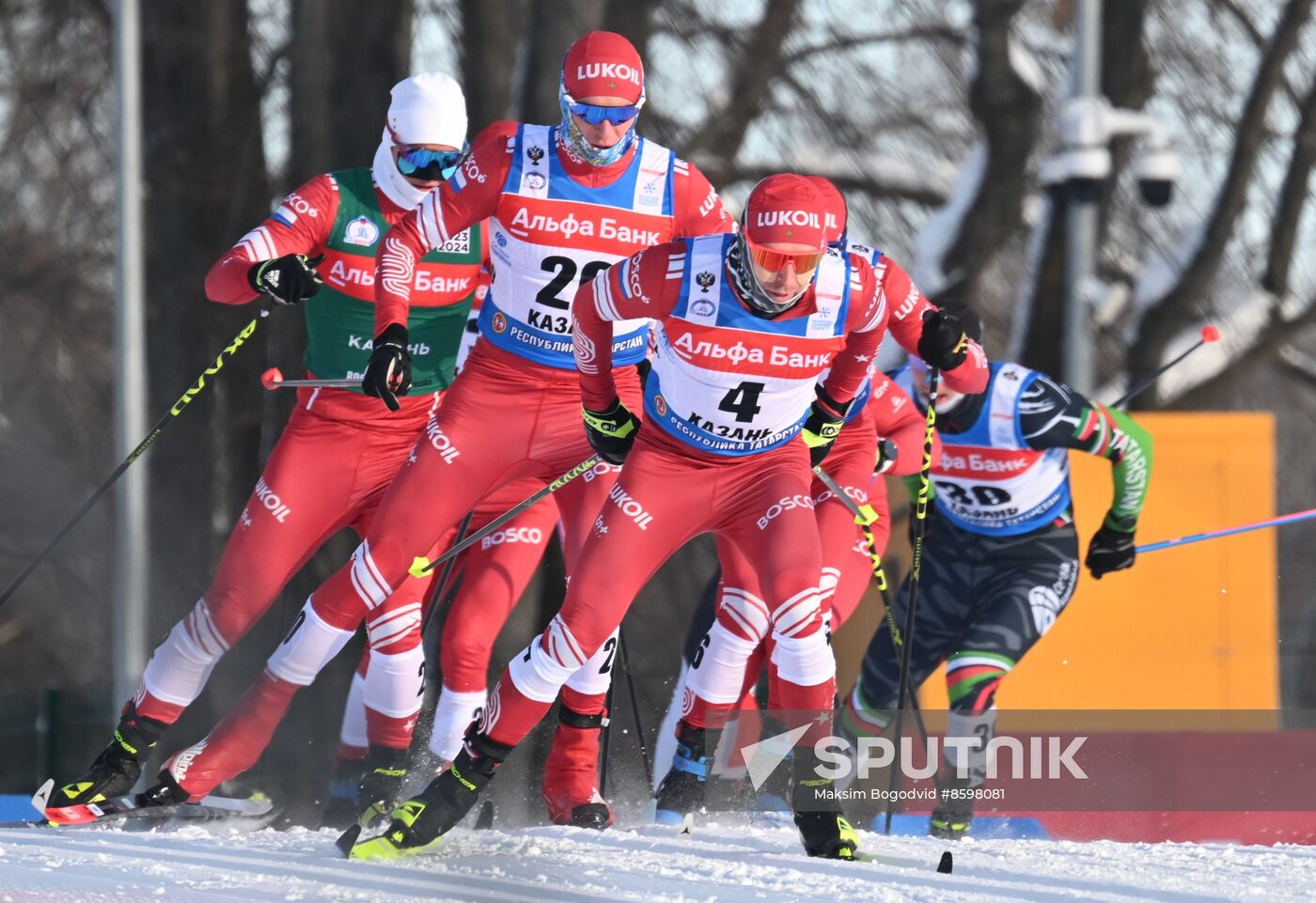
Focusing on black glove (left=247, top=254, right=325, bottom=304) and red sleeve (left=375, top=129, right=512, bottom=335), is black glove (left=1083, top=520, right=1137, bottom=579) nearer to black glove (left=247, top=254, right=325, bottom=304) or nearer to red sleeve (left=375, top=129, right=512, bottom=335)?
red sleeve (left=375, top=129, right=512, bottom=335)

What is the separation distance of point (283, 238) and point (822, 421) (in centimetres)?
209

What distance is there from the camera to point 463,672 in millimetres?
7535

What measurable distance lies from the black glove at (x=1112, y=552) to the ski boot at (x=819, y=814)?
7.42ft

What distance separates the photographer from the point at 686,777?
24.9 feet

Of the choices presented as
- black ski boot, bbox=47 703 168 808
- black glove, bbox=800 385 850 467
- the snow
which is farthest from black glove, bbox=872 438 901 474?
black ski boot, bbox=47 703 168 808

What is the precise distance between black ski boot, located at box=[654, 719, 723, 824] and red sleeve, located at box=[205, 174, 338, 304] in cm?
225

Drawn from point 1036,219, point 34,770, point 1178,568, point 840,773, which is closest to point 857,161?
point 1036,219

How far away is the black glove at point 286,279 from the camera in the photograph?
714cm

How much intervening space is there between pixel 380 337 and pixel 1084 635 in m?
4.43

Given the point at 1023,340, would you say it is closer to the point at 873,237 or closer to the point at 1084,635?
the point at 873,237

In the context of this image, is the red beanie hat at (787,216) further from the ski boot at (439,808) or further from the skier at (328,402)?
the ski boot at (439,808)

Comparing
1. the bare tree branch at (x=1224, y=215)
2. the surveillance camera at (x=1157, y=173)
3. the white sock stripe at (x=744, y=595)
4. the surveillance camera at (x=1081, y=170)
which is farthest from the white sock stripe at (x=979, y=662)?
the bare tree branch at (x=1224, y=215)

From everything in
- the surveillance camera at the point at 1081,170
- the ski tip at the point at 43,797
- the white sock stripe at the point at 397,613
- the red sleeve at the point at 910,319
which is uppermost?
the surveillance camera at the point at 1081,170

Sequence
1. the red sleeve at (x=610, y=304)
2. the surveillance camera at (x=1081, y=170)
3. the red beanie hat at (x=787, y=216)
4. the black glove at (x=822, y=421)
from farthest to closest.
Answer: the surveillance camera at (x=1081, y=170) < the black glove at (x=822, y=421) < the red sleeve at (x=610, y=304) < the red beanie hat at (x=787, y=216)
